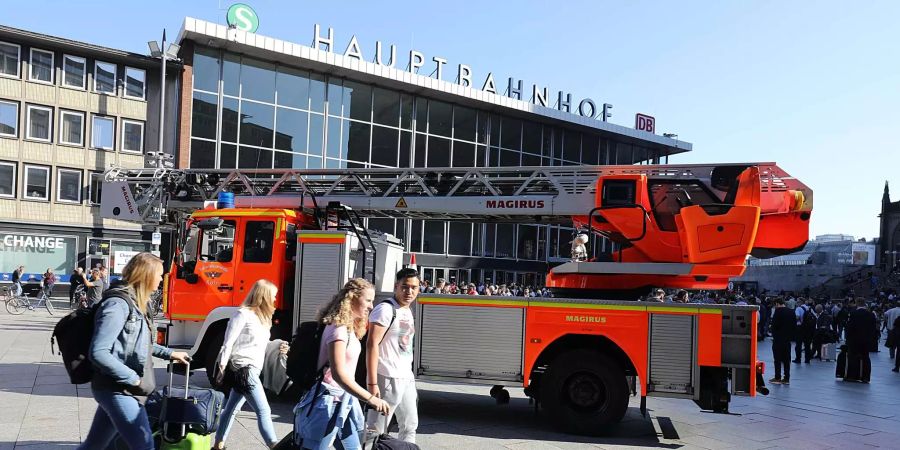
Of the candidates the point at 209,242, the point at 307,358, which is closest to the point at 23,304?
the point at 209,242

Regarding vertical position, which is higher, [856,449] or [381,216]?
[381,216]

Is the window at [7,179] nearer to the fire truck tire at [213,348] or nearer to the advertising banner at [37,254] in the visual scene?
the advertising banner at [37,254]

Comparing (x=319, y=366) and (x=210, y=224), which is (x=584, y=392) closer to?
(x=319, y=366)

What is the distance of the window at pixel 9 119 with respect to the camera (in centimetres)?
3297

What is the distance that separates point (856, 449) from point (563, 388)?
3347mm

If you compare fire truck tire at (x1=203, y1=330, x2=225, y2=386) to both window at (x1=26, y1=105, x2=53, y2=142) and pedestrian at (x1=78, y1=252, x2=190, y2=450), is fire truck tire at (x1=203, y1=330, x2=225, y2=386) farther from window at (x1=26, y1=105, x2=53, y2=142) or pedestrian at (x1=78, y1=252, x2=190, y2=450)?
window at (x1=26, y1=105, x2=53, y2=142)

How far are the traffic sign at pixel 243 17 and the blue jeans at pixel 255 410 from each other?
2934 centimetres

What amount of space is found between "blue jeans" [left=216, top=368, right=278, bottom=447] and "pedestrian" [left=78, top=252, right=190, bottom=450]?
4.74 ft

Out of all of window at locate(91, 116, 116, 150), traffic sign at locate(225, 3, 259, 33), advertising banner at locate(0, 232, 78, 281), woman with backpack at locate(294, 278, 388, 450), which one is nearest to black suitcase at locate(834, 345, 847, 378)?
woman with backpack at locate(294, 278, 388, 450)

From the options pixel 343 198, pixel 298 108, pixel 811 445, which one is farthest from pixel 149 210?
pixel 298 108

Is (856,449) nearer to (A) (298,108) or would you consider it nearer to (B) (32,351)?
(B) (32,351)

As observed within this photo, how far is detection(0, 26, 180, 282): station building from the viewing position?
33219 millimetres

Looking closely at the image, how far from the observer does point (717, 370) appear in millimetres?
8250

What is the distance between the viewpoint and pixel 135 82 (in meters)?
35.6
